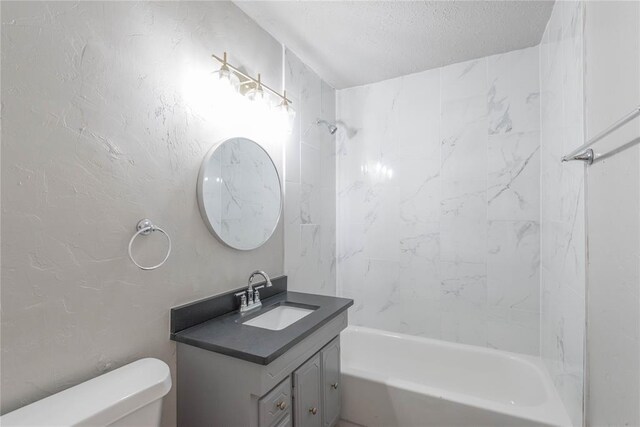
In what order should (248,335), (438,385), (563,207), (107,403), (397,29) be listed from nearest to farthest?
(107,403) < (248,335) < (563,207) < (397,29) < (438,385)

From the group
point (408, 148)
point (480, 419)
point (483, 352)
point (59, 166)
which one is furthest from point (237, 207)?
point (483, 352)

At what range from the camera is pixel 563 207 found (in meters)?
1.58

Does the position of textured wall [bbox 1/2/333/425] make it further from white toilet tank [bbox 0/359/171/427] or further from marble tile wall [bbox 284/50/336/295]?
marble tile wall [bbox 284/50/336/295]

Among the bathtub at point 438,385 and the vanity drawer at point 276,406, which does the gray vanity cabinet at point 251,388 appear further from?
the bathtub at point 438,385

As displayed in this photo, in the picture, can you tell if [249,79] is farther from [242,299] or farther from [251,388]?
[251,388]

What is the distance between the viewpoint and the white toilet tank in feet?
2.69

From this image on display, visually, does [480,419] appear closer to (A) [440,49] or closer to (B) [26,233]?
(B) [26,233]

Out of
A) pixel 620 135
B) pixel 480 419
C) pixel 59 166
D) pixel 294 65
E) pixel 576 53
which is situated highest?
pixel 294 65

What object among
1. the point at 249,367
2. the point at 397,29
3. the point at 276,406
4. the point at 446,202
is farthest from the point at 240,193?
the point at 446,202

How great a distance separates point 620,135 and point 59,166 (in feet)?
5.72

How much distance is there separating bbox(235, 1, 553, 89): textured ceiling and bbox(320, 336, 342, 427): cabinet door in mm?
1824

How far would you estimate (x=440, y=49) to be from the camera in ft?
6.93

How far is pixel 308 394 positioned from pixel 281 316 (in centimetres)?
45

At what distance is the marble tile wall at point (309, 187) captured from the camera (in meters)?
2.14
